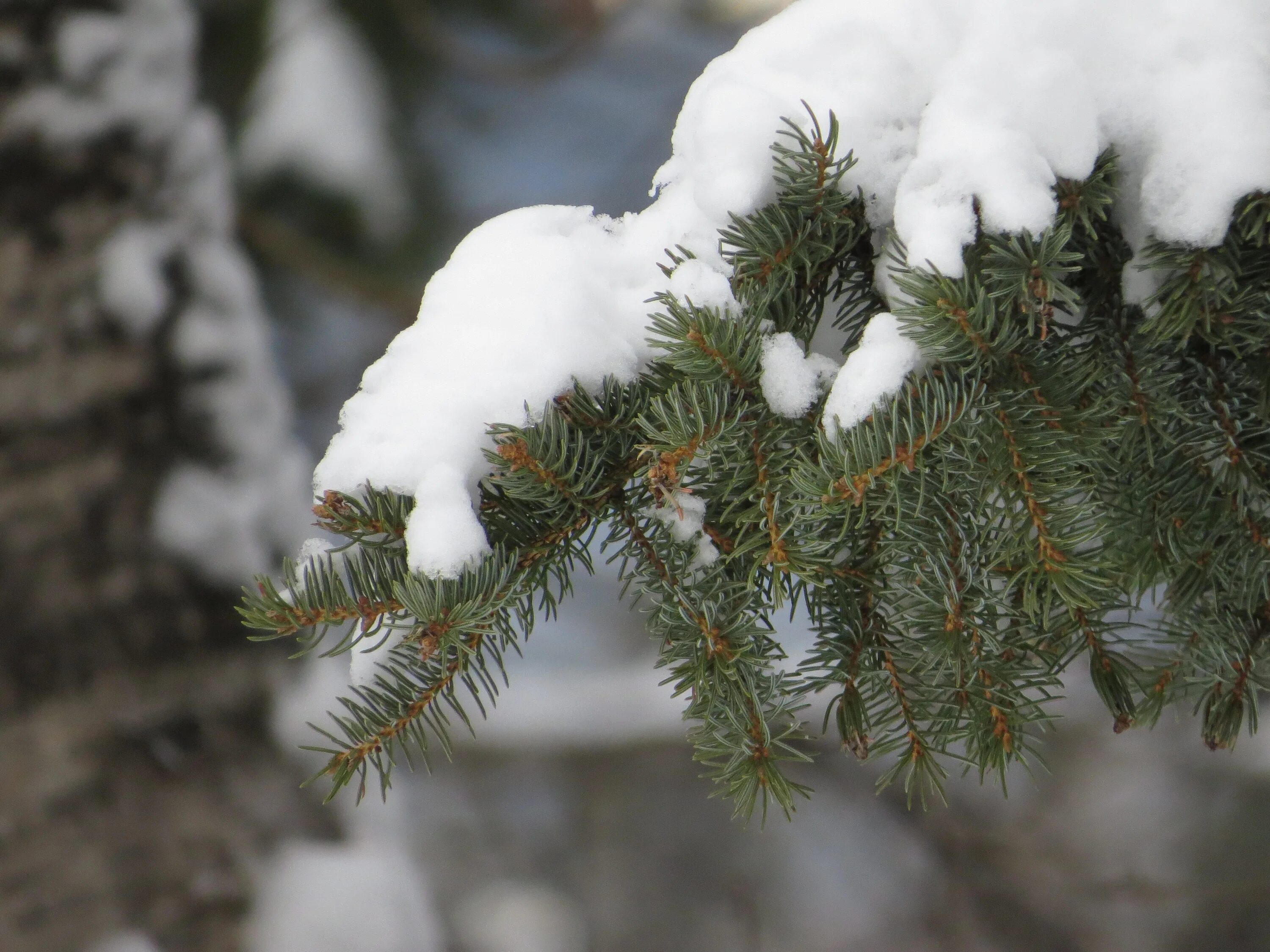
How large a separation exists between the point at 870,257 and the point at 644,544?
26cm

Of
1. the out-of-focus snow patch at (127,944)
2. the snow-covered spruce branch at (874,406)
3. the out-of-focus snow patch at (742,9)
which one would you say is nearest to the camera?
the snow-covered spruce branch at (874,406)

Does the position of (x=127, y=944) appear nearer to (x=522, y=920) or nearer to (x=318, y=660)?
(x=318, y=660)

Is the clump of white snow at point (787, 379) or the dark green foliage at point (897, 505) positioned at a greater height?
the clump of white snow at point (787, 379)

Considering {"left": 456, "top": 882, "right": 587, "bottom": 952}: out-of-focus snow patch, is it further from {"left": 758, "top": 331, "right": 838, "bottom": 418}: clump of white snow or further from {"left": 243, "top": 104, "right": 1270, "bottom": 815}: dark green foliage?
{"left": 758, "top": 331, "right": 838, "bottom": 418}: clump of white snow

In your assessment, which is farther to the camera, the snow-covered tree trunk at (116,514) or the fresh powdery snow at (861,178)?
the snow-covered tree trunk at (116,514)

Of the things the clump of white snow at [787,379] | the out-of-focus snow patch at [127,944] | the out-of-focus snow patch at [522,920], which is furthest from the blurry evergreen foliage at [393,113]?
the out-of-focus snow patch at [522,920]

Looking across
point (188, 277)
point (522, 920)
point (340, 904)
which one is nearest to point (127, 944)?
point (340, 904)

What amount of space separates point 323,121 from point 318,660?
49.5 inches

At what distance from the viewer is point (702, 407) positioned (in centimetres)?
53

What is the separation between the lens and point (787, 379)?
0.55m

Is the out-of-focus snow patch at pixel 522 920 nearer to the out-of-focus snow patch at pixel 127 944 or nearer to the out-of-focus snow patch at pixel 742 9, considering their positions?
the out-of-focus snow patch at pixel 127 944

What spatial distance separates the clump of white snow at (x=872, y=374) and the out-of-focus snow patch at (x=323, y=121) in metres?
1.84

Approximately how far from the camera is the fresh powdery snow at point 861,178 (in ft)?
1.66

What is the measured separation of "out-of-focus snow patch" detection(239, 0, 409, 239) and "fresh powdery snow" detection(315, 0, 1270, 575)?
5.46 feet
